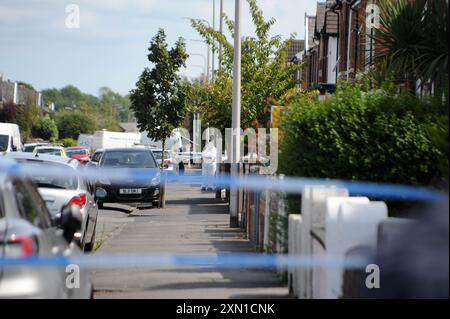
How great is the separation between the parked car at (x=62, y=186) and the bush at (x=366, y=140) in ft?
11.2

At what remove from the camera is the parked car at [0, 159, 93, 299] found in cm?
571

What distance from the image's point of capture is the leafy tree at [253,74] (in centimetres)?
2653

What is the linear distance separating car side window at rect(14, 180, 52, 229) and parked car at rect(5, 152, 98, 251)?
16.2 ft

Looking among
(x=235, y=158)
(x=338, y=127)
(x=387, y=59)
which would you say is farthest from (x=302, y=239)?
(x=235, y=158)

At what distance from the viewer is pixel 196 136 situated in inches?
2441

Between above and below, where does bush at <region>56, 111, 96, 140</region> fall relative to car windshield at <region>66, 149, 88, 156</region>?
above

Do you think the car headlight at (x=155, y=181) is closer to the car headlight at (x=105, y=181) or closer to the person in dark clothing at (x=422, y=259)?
the car headlight at (x=105, y=181)

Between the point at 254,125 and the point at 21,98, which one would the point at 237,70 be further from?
the point at 21,98

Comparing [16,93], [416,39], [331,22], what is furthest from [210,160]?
[16,93]

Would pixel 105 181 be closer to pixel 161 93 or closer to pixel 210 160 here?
pixel 161 93

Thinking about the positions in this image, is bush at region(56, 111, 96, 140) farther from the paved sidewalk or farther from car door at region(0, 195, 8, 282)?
car door at region(0, 195, 8, 282)

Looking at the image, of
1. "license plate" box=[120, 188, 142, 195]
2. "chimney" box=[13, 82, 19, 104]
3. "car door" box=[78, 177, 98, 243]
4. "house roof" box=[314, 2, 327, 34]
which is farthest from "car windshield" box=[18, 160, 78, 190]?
"chimney" box=[13, 82, 19, 104]

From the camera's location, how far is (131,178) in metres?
26.2

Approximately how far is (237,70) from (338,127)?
10.4 m
